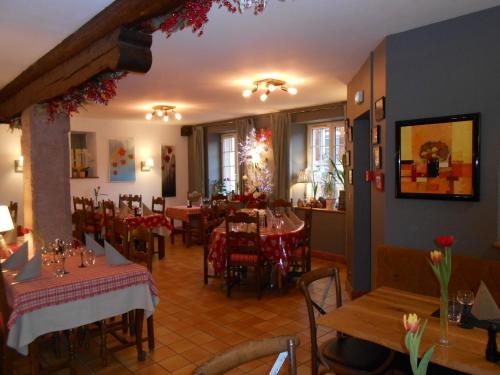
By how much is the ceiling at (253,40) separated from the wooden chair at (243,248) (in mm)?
1665

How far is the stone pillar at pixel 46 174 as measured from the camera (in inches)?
155

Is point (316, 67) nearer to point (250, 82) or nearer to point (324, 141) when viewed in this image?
point (250, 82)

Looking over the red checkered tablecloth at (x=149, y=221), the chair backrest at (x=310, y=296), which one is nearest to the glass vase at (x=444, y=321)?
the chair backrest at (x=310, y=296)

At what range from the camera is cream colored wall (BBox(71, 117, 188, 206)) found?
26.3 ft

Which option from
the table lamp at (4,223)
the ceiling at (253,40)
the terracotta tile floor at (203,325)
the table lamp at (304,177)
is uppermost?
the ceiling at (253,40)

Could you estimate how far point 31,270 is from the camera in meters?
2.78

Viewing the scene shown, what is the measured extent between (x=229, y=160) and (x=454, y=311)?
7.54 meters

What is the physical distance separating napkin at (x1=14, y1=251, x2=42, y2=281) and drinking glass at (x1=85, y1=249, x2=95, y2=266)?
39 centimetres

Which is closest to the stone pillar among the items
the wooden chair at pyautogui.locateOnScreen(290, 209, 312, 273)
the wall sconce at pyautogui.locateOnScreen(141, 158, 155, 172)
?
the wooden chair at pyautogui.locateOnScreen(290, 209, 312, 273)

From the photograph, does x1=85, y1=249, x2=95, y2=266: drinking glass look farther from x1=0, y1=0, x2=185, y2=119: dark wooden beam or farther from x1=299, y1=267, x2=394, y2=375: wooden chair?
x1=299, y1=267, x2=394, y2=375: wooden chair

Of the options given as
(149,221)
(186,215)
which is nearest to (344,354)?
(149,221)

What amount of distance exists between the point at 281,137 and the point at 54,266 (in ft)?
16.3

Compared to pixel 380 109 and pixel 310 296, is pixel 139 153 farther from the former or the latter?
pixel 310 296

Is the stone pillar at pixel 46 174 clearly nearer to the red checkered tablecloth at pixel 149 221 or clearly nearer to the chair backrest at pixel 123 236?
the chair backrest at pixel 123 236
